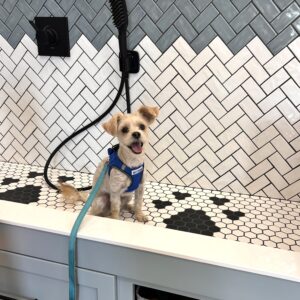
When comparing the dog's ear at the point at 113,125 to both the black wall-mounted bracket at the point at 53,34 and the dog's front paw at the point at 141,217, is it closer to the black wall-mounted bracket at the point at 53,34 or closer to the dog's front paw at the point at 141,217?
the dog's front paw at the point at 141,217

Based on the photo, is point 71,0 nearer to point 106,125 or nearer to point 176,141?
point 106,125

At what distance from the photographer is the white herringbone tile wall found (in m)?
0.99

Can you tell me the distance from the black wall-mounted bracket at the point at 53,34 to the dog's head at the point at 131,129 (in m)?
0.41

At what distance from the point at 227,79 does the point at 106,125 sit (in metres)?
0.42

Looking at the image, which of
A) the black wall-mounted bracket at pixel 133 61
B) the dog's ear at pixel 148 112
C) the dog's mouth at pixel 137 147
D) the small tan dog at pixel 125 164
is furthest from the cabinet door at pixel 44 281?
the black wall-mounted bracket at pixel 133 61

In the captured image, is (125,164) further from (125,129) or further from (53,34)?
(53,34)

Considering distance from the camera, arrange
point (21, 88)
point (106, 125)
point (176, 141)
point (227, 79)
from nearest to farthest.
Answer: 1. point (106, 125)
2. point (227, 79)
3. point (176, 141)
4. point (21, 88)

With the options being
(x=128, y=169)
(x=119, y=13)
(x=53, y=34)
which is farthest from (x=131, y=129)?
(x=53, y=34)

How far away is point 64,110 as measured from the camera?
4.00 feet

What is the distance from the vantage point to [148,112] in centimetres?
91

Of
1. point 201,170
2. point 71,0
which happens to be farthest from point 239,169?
point 71,0

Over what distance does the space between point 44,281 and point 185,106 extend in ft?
2.24

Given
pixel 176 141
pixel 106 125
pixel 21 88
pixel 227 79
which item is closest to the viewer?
pixel 106 125

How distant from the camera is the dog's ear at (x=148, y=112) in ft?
2.96
